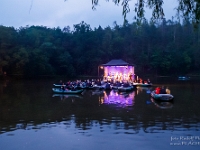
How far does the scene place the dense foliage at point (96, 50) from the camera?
5903cm

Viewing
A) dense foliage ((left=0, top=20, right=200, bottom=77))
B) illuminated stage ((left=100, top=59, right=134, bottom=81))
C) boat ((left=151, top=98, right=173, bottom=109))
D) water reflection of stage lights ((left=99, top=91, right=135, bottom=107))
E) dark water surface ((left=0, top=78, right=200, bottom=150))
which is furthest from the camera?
dense foliage ((left=0, top=20, right=200, bottom=77))

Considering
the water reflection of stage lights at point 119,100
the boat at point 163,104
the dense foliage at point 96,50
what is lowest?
the boat at point 163,104

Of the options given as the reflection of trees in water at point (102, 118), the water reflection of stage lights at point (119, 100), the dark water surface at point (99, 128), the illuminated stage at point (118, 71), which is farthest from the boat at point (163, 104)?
the illuminated stage at point (118, 71)

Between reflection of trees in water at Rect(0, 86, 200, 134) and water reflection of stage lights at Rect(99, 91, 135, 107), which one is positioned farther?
water reflection of stage lights at Rect(99, 91, 135, 107)

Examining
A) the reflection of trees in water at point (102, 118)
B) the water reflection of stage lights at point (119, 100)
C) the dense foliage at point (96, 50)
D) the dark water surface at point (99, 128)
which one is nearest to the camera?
the dark water surface at point (99, 128)

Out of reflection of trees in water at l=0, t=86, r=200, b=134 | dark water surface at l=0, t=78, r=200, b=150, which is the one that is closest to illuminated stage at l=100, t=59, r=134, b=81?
reflection of trees in water at l=0, t=86, r=200, b=134

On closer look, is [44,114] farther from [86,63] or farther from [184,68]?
[184,68]

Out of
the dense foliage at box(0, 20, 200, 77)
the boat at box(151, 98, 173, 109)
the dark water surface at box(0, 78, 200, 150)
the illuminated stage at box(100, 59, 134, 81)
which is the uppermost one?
the dense foliage at box(0, 20, 200, 77)

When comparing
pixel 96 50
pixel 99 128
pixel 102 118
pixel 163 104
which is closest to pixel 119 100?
pixel 163 104

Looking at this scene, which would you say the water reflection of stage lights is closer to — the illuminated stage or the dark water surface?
the dark water surface

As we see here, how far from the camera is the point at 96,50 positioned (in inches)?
2717

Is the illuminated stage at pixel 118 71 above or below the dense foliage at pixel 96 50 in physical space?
below

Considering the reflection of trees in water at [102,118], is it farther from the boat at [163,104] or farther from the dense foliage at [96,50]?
the dense foliage at [96,50]

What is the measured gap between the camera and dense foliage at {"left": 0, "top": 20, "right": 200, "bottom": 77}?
59031 millimetres
